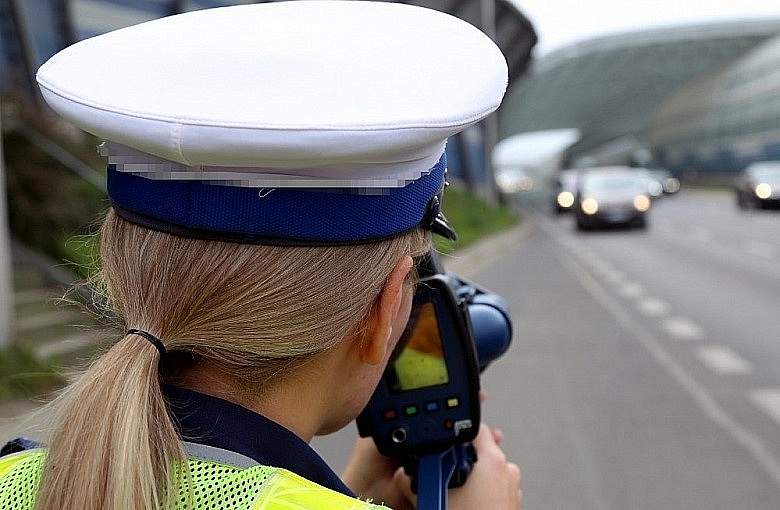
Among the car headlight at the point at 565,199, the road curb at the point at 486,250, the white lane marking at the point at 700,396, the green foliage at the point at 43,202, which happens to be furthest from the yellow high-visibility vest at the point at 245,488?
the car headlight at the point at 565,199

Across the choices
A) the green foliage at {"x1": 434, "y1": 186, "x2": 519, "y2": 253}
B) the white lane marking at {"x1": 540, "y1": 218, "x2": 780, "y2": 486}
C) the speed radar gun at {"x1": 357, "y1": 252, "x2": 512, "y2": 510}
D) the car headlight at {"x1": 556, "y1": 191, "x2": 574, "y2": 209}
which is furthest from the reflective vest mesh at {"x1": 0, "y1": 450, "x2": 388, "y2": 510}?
the car headlight at {"x1": 556, "y1": 191, "x2": 574, "y2": 209}

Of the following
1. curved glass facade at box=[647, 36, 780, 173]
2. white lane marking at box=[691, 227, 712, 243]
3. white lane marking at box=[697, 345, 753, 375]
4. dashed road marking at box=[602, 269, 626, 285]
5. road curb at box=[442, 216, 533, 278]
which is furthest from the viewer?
curved glass facade at box=[647, 36, 780, 173]

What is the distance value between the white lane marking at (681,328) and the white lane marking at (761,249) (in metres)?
7.13

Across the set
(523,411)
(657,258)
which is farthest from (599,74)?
(523,411)

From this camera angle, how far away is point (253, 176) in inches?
37.7

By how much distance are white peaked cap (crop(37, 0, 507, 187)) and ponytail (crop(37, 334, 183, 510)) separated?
0.65 feet

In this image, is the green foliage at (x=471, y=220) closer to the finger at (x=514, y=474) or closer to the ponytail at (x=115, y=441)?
the finger at (x=514, y=474)

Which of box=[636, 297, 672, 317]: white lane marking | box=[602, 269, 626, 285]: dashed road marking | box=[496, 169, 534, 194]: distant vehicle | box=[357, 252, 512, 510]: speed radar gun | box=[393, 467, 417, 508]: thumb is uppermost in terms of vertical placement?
box=[357, 252, 512, 510]: speed radar gun

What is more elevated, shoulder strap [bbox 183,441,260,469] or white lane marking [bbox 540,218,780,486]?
shoulder strap [bbox 183,441,260,469]

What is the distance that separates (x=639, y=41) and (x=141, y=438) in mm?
73930

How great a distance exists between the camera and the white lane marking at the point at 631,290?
11.7m

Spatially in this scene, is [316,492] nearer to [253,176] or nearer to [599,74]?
[253,176]

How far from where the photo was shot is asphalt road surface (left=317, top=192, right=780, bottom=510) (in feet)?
14.5

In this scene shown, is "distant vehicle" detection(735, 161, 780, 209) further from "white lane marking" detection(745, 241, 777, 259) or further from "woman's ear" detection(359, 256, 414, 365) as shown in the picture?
"woman's ear" detection(359, 256, 414, 365)
